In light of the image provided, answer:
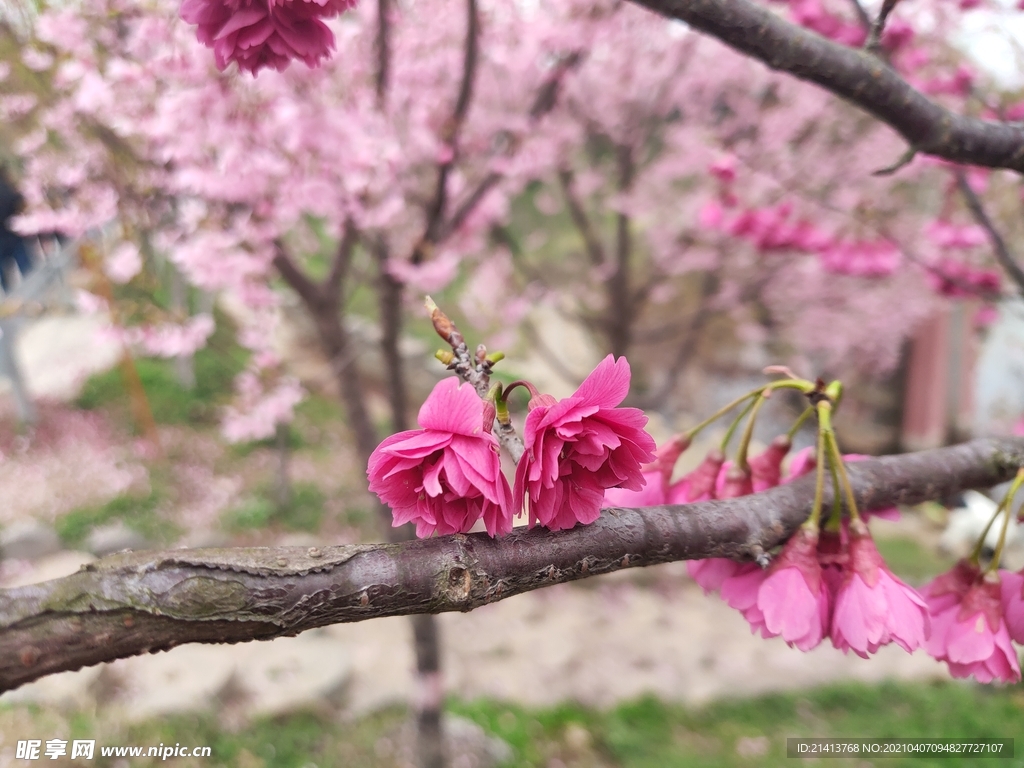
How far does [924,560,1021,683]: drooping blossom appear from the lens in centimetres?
75

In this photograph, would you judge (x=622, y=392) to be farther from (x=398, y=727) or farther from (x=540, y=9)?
(x=540, y=9)

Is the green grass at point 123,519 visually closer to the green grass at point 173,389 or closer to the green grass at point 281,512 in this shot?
the green grass at point 281,512

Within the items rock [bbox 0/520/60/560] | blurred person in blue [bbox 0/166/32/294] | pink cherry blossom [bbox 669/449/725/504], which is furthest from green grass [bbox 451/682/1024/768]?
blurred person in blue [bbox 0/166/32/294]

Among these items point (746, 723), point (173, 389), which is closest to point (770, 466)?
point (746, 723)

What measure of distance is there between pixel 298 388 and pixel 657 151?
679cm

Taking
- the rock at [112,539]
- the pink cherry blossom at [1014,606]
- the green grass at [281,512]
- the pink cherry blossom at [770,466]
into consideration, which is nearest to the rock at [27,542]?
the rock at [112,539]

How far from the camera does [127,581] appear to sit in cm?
52

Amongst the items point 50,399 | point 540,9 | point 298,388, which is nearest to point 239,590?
point 298,388

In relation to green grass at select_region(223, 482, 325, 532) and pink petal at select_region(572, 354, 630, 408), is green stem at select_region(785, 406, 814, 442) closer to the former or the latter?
pink petal at select_region(572, 354, 630, 408)

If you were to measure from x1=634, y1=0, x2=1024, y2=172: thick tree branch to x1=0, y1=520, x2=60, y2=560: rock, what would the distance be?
5886 mm

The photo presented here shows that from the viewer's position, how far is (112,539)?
16.2ft

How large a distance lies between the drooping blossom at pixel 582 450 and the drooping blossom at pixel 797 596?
0.73ft

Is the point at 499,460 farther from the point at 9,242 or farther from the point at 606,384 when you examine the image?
the point at 9,242

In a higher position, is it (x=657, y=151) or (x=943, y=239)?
(x=657, y=151)
